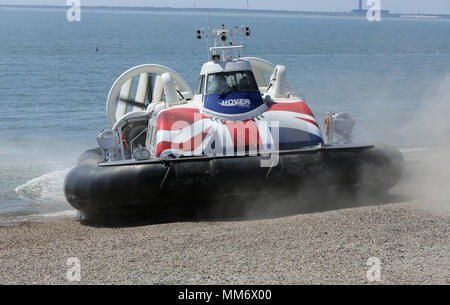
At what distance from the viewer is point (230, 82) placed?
9.49 metres

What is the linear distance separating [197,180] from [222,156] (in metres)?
0.44

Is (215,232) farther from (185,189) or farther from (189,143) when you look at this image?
(189,143)

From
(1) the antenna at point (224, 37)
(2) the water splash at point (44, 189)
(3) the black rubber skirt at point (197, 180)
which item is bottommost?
(2) the water splash at point (44, 189)

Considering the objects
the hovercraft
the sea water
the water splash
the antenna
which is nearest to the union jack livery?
the hovercraft

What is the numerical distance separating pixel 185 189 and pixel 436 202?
2930 mm

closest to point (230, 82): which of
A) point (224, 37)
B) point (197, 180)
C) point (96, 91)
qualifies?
point (224, 37)

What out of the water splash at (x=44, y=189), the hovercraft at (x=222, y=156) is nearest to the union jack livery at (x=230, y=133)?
the hovercraft at (x=222, y=156)

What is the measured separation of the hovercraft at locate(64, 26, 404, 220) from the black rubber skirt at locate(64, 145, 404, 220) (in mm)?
12

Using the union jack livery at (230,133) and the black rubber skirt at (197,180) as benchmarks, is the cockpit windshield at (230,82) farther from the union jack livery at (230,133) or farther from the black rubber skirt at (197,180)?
the black rubber skirt at (197,180)

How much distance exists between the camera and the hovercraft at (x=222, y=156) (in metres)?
8.17

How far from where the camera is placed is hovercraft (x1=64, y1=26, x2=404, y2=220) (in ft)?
26.8

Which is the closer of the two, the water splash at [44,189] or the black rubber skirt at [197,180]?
the black rubber skirt at [197,180]

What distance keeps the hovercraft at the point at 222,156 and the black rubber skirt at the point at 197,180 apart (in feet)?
0.04

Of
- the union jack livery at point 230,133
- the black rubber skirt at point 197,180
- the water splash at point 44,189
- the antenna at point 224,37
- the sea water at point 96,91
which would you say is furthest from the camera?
the sea water at point 96,91
